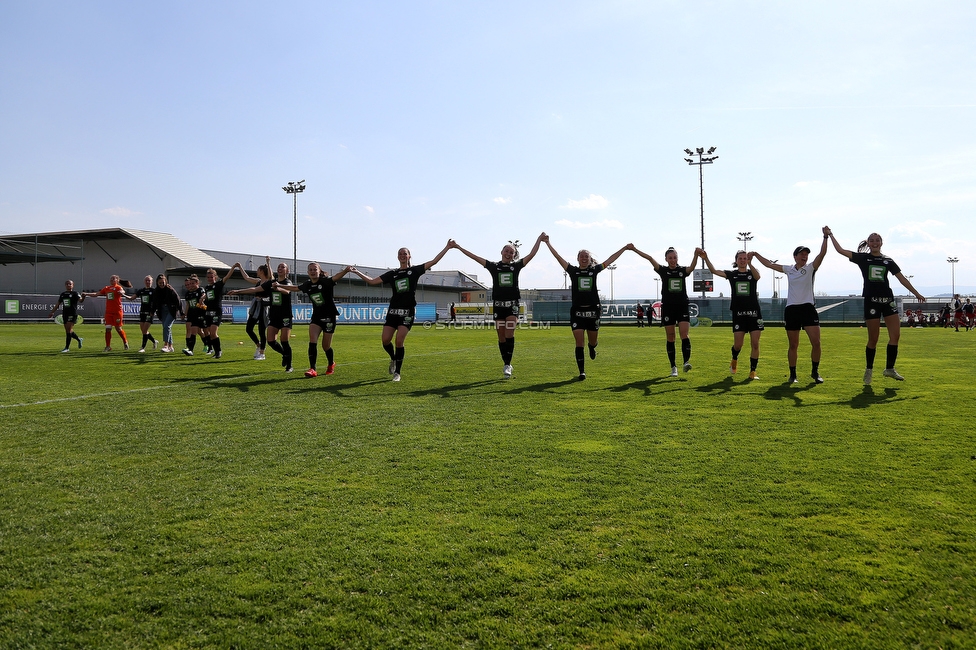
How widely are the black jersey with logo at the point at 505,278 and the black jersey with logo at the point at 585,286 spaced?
88 centimetres

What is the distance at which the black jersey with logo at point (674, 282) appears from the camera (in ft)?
34.9

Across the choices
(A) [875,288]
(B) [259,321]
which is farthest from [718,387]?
(B) [259,321]

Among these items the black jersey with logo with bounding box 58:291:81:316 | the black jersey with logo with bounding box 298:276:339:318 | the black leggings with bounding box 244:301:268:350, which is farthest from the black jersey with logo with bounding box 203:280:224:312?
the black jersey with logo with bounding box 298:276:339:318

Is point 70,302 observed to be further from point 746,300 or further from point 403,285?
point 746,300

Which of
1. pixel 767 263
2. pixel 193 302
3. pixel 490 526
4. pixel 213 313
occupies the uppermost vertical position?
pixel 767 263

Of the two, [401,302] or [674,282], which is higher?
[674,282]

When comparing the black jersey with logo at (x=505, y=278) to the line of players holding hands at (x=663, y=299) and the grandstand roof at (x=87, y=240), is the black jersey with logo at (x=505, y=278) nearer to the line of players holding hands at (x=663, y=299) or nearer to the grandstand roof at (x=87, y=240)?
the line of players holding hands at (x=663, y=299)

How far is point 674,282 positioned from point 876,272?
2897 mm

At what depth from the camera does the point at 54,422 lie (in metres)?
6.40

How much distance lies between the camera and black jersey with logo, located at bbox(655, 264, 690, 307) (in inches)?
419

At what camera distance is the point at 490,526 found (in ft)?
11.0

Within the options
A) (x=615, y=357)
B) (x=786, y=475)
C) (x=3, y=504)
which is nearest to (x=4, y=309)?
(x=615, y=357)

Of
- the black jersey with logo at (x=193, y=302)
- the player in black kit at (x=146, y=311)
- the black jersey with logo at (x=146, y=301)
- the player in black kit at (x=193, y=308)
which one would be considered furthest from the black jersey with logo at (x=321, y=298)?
the black jersey with logo at (x=146, y=301)

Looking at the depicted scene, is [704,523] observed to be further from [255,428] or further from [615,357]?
[615,357]
